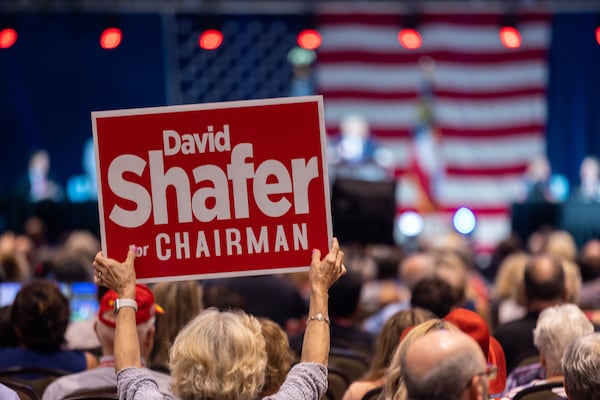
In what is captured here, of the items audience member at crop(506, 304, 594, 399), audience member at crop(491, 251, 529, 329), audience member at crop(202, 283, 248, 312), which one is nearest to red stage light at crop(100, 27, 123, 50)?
audience member at crop(491, 251, 529, 329)

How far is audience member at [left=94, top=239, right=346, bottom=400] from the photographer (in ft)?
10.4

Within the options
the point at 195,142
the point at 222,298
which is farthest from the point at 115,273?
the point at 222,298

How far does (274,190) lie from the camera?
377 centimetres

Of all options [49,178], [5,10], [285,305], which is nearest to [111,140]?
[285,305]

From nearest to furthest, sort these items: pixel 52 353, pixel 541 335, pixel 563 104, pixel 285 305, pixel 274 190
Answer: pixel 274 190 → pixel 541 335 → pixel 52 353 → pixel 285 305 → pixel 563 104

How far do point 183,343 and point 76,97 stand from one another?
16850 mm

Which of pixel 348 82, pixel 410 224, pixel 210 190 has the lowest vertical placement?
pixel 410 224

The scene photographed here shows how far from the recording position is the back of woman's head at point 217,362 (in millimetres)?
3152

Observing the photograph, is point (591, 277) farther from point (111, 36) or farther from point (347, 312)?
point (111, 36)

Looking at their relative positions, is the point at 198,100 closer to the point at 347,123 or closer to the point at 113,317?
the point at 347,123

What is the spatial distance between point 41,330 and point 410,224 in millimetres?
13661

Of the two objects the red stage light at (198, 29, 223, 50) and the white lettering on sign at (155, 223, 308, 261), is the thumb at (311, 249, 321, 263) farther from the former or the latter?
the red stage light at (198, 29, 223, 50)

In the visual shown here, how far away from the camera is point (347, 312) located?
6977mm

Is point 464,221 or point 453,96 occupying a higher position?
point 453,96
